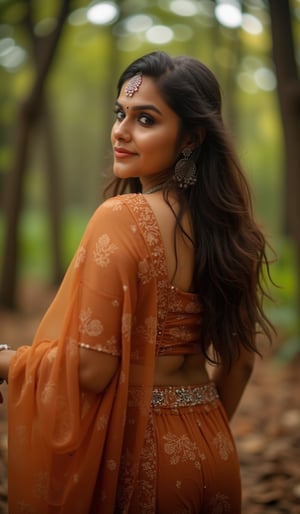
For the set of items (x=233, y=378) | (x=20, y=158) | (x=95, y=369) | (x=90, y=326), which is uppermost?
(x=20, y=158)

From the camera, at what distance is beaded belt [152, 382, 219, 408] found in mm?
2121

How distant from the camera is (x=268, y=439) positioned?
445cm

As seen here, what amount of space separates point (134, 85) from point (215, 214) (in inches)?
20.9

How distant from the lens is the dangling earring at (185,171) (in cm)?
220

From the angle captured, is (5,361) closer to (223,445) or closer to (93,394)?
(93,394)

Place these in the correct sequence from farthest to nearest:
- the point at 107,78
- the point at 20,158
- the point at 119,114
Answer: the point at 107,78
the point at 20,158
the point at 119,114

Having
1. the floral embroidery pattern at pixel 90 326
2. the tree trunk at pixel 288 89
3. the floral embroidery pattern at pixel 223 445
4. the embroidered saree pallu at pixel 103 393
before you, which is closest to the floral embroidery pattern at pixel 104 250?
the embroidered saree pallu at pixel 103 393

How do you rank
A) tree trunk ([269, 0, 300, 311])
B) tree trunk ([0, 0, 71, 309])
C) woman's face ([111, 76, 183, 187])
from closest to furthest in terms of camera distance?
1. woman's face ([111, 76, 183, 187])
2. tree trunk ([269, 0, 300, 311])
3. tree trunk ([0, 0, 71, 309])

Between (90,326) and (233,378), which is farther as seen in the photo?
(233,378)

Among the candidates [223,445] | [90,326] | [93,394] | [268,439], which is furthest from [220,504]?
[268,439]

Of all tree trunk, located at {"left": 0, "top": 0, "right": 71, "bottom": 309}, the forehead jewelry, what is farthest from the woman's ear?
tree trunk, located at {"left": 0, "top": 0, "right": 71, "bottom": 309}

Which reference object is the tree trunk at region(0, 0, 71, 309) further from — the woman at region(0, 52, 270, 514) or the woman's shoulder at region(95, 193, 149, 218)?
the woman's shoulder at region(95, 193, 149, 218)

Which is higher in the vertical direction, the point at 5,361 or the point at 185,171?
the point at 185,171

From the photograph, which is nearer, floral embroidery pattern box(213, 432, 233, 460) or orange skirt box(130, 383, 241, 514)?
orange skirt box(130, 383, 241, 514)
